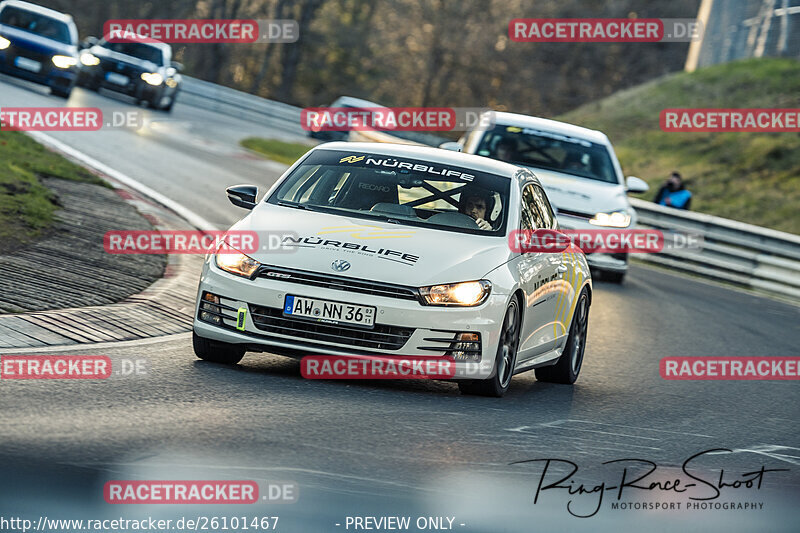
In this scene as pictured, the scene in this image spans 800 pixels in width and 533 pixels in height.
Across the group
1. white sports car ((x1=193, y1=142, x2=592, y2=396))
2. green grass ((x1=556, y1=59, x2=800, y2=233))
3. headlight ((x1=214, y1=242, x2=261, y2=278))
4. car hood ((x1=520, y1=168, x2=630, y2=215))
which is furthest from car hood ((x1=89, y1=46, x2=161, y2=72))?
headlight ((x1=214, y1=242, x2=261, y2=278))

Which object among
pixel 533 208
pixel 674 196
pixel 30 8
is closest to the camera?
pixel 533 208

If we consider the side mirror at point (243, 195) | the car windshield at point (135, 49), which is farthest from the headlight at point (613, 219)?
the car windshield at point (135, 49)

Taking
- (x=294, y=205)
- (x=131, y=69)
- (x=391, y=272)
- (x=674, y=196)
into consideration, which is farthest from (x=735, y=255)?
(x=391, y=272)

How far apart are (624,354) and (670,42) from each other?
58358mm

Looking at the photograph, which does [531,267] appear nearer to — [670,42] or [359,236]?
[359,236]

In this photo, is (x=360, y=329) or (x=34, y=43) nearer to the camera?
(x=360, y=329)

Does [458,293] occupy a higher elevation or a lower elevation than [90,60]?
higher

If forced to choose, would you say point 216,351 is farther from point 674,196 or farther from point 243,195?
point 674,196

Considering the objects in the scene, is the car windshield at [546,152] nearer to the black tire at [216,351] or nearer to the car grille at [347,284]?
the black tire at [216,351]

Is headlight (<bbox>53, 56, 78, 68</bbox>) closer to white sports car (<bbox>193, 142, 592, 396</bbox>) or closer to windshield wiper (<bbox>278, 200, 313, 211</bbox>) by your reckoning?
white sports car (<bbox>193, 142, 592, 396</bbox>)

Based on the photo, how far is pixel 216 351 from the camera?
29.4 feet

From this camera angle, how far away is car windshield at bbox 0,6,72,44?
29.7 metres

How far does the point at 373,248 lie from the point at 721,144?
1242 inches

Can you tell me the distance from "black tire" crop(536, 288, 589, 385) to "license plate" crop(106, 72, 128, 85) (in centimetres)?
2359
